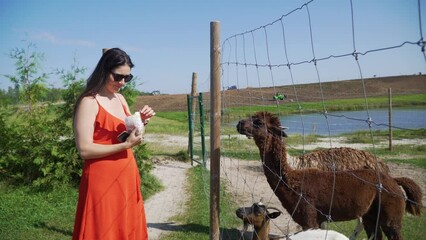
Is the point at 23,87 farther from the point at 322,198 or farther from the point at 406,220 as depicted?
the point at 406,220

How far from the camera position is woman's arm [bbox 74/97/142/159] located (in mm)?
2367

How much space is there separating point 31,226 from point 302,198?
425 cm

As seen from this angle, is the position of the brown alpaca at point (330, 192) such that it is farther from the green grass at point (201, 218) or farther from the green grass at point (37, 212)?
the green grass at point (37, 212)

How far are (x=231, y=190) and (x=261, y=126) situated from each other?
3.20 m

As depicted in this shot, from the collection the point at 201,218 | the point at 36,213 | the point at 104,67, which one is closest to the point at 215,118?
the point at 104,67

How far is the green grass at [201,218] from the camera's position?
17.4ft

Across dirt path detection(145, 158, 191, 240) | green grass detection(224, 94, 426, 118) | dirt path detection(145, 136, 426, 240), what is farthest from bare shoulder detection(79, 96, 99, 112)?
dirt path detection(145, 158, 191, 240)

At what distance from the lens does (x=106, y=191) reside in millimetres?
2551

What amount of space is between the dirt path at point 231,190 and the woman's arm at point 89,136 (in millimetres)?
2325

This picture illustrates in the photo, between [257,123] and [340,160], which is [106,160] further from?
[340,160]

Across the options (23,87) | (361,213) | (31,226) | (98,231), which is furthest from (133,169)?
(23,87)

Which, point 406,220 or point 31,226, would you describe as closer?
point 406,220

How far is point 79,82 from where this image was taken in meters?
7.70

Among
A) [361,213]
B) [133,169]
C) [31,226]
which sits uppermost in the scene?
[133,169]
